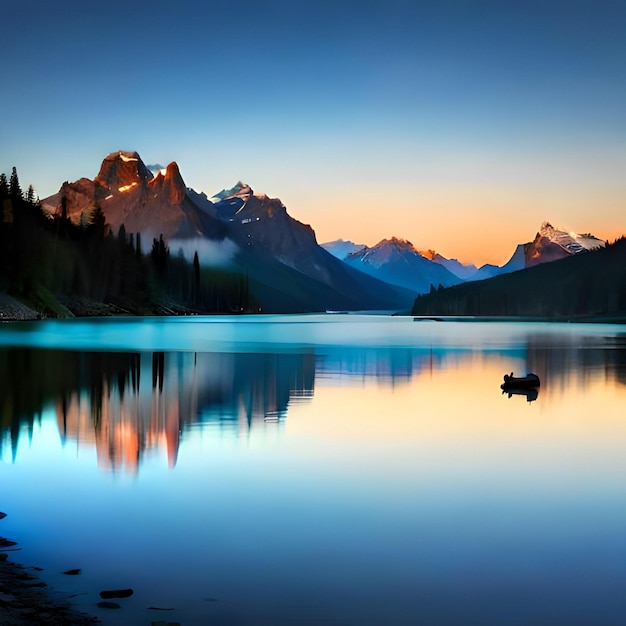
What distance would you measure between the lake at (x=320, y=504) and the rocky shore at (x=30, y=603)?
1.32 feet

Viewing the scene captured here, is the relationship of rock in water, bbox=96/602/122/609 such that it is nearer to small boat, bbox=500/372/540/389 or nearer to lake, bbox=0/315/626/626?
lake, bbox=0/315/626/626

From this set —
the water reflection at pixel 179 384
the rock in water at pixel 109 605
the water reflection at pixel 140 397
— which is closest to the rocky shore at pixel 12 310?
the water reflection at pixel 179 384

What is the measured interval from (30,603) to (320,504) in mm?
9272

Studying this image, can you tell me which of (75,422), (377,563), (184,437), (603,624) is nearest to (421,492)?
Answer: (377,563)

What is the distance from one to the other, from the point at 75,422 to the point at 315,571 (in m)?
21.7

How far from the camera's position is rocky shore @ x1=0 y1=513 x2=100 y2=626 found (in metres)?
11.0

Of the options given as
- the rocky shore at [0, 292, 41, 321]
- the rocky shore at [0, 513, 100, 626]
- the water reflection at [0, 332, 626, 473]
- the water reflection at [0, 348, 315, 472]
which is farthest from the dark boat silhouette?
the rocky shore at [0, 292, 41, 321]

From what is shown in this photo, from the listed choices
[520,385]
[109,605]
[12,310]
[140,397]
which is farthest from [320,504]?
[12,310]

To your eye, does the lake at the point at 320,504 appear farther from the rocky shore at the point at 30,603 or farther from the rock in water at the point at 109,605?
the rocky shore at the point at 30,603

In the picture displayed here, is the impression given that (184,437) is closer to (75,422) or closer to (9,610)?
(75,422)

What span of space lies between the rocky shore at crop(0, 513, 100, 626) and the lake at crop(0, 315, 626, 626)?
0.40 meters

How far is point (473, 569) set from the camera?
47.5 feet

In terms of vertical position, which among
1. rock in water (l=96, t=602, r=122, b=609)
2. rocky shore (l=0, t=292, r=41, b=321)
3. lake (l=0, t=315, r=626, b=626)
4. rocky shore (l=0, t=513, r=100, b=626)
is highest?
rocky shore (l=0, t=292, r=41, b=321)

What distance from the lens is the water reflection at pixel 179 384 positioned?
3073cm
